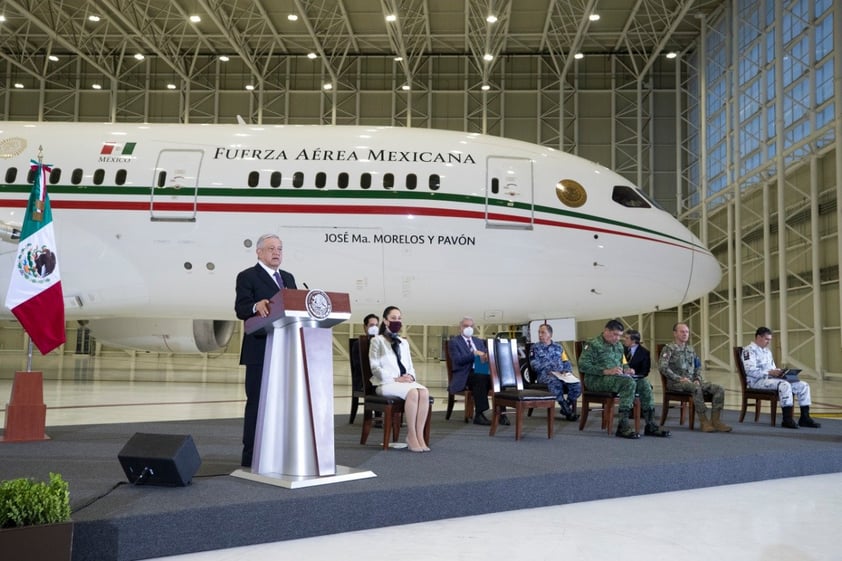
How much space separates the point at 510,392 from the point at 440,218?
325 centimetres

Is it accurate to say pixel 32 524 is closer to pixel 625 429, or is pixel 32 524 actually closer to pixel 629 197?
pixel 625 429

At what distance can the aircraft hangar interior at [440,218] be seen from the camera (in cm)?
394

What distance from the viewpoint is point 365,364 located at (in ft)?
19.6

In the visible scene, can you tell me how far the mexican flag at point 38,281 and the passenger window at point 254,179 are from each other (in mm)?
3323

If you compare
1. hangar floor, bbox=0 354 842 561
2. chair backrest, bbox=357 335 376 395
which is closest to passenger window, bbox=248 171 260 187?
chair backrest, bbox=357 335 376 395

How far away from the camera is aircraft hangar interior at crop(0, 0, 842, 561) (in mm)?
3936

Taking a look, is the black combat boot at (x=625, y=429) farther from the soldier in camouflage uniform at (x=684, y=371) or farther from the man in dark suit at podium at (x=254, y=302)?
the man in dark suit at podium at (x=254, y=302)

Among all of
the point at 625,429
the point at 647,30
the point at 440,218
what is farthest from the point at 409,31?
the point at 625,429

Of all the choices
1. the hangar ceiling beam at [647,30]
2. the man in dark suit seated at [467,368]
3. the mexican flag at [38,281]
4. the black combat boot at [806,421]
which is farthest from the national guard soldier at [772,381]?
the hangar ceiling beam at [647,30]

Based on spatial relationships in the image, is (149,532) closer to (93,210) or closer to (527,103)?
(93,210)

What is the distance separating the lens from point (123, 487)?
358 cm

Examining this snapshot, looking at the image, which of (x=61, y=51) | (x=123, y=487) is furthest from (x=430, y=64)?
(x=123, y=487)

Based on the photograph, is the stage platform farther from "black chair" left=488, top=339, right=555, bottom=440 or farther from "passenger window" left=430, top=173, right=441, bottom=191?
Result: "passenger window" left=430, top=173, right=441, bottom=191

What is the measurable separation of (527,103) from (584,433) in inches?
818
